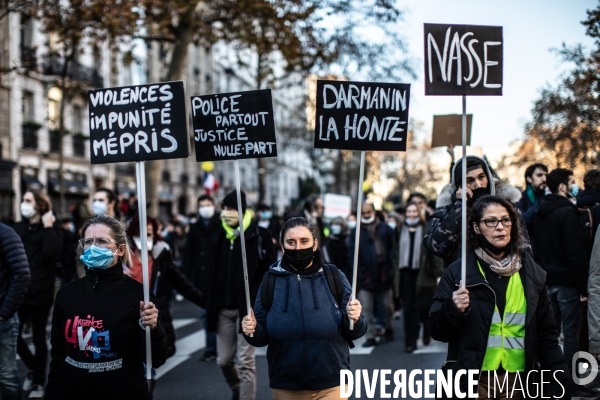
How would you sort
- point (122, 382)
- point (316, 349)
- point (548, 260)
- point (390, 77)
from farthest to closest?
point (390, 77), point (548, 260), point (316, 349), point (122, 382)

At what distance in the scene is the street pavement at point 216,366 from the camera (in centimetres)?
706

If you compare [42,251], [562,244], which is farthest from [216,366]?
[562,244]

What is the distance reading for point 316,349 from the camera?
4086 mm

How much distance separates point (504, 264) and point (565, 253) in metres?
3.15

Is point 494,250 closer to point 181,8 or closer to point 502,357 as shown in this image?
point 502,357

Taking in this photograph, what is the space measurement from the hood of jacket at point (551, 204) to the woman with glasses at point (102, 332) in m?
4.08

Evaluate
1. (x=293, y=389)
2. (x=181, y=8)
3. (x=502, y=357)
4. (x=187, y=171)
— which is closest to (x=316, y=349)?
(x=293, y=389)

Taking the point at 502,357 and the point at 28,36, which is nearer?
the point at 502,357

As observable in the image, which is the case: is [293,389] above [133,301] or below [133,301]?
below

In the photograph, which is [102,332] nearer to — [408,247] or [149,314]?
[149,314]

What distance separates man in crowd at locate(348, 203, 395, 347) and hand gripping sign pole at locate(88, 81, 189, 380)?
564 cm

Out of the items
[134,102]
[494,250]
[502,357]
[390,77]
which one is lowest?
[502,357]

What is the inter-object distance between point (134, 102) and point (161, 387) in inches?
148

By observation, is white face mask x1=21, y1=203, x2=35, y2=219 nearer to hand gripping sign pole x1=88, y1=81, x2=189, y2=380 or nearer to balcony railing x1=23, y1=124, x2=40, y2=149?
hand gripping sign pole x1=88, y1=81, x2=189, y2=380
